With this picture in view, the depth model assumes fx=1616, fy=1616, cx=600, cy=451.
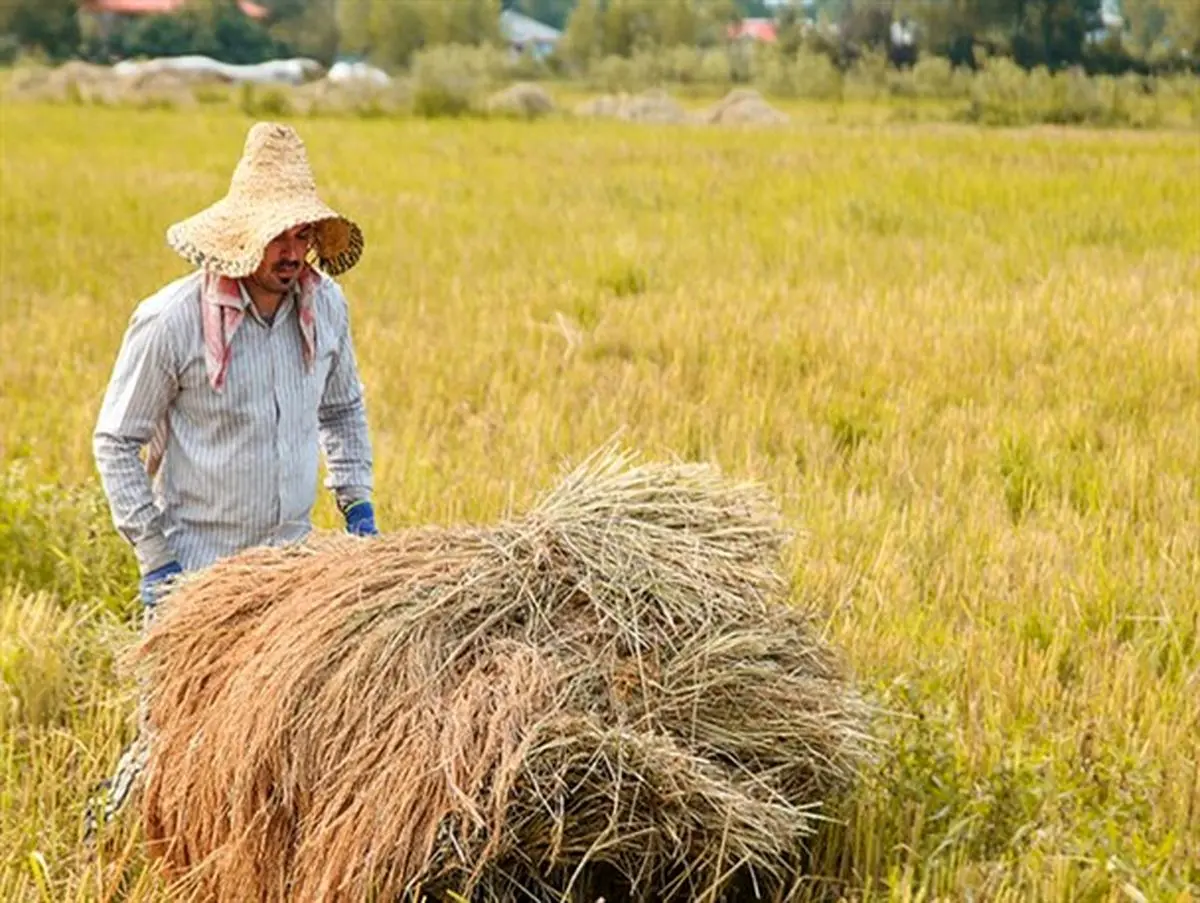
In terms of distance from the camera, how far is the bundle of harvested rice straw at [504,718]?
2283mm

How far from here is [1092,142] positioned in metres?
16.8

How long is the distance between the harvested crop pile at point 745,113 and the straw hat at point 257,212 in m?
21.3

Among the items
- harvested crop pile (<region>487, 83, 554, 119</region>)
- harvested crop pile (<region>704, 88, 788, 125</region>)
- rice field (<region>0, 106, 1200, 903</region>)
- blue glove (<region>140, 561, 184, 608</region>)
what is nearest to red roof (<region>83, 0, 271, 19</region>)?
harvested crop pile (<region>487, 83, 554, 119</region>)

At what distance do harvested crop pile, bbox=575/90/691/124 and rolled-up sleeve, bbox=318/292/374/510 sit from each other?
21.2 metres

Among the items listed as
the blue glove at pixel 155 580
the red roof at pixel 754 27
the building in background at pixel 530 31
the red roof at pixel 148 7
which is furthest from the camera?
the building in background at pixel 530 31

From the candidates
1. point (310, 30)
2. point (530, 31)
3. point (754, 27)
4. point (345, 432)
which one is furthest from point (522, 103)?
point (754, 27)

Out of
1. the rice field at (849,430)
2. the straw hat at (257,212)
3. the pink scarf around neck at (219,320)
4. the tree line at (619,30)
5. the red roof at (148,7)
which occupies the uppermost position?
the red roof at (148,7)

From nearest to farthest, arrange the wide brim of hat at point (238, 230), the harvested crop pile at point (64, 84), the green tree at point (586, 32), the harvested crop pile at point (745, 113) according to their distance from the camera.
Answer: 1. the wide brim of hat at point (238, 230)
2. the harvested crop pile at point (745, 113)
3. the harvested crop pile at point (64, 84)
4. the green tree at point (586, 32)

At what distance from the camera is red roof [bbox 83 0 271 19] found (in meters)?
47.2

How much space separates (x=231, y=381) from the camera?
300cm

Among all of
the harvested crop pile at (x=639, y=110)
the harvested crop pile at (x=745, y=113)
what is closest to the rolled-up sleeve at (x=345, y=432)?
the harvested crop pile at (x=745, y=113)

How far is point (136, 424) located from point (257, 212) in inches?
17.6

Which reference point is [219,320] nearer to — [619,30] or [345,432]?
[345,432]

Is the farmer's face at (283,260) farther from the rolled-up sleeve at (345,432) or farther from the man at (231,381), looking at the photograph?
the rolled-up sleeve at (345,432)
